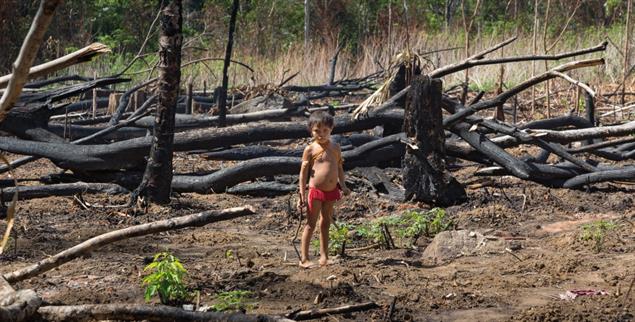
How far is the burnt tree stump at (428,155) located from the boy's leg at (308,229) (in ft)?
7.73

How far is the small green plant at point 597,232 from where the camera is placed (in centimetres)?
712

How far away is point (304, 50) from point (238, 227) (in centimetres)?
1346

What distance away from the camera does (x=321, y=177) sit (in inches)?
272

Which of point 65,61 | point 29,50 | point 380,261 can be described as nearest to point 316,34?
point 380,261

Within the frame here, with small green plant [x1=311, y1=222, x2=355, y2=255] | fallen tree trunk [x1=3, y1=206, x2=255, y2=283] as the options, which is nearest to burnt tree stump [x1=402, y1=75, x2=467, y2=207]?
small green plant [x1=311, y1=222, x2=355, y2=255]

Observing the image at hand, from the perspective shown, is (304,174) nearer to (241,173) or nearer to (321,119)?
(321,119)

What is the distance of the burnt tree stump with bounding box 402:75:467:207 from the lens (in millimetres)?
9117

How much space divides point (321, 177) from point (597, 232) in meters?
1.92

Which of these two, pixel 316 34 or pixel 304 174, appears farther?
pixel 316 34

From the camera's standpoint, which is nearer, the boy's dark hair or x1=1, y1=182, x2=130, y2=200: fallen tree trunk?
the boy's dark hair

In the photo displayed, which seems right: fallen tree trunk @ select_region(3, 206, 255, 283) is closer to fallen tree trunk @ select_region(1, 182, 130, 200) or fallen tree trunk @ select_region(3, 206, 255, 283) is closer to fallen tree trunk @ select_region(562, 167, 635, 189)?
fallen tree trunk @ select_region(1, 182, 130, 200)

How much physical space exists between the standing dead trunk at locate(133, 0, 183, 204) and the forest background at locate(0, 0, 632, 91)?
820 centimetres

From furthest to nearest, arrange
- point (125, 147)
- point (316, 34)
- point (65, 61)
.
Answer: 1. point (316, 34)
2. point (125, 147)
3. point (65, 61)

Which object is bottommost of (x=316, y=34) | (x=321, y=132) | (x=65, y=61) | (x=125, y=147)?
(x=125, y=147)
